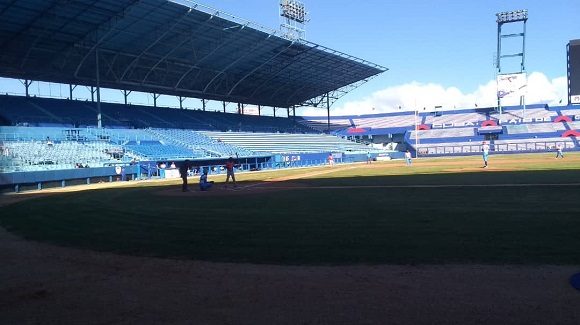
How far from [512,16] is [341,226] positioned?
79475 millimetres

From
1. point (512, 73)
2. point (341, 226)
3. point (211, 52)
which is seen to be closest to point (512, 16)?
point (512, 73)

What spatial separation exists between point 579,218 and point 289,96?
208 feet

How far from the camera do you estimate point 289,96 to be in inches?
2820

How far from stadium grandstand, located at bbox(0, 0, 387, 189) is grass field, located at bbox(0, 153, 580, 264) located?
19.1 metres

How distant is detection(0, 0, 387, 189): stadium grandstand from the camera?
112 ft

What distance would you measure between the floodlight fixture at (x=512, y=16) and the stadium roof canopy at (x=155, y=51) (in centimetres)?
2765

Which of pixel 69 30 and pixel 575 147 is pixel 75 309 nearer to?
pixel 69 30

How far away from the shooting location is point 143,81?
49.7m

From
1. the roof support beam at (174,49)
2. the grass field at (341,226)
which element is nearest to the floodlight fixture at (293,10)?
the roof support beam at (174,49)

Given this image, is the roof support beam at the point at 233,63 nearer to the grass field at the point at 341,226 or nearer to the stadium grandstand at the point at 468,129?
the stadium grandstand at the point at 468,129

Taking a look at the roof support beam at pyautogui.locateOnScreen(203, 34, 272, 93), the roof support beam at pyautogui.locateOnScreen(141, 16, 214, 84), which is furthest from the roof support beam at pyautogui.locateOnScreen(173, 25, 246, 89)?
the roof support beam at pyautogui.locateOnScreen(203, 34, 272, 93)

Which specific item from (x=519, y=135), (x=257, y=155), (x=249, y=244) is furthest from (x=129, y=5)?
(x=519, y=135)

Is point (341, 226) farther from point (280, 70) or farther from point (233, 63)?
point (280, 70)

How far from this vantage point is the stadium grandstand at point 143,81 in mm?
34125
